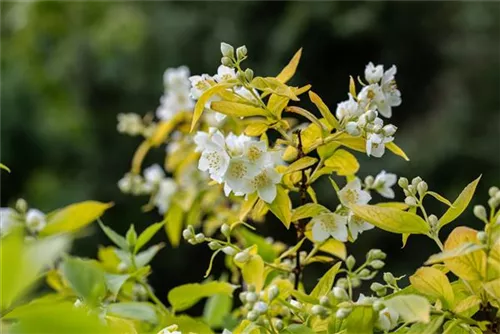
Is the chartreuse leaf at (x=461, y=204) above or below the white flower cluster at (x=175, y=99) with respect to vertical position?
below

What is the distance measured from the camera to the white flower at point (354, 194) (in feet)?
1.86

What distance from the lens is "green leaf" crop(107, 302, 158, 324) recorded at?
20.4 inches

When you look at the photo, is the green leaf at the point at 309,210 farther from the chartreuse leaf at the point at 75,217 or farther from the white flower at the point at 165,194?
the white flower at the point at 165,194

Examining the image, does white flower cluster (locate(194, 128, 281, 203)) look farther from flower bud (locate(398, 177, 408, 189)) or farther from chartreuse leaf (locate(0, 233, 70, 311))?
chartreuse leaf (locate(0, 233, 70, 311))

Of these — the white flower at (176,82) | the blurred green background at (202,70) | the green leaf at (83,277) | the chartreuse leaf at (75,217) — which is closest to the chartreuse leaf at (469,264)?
the green leaf at (83,277)

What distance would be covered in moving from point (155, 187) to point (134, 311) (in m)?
0.56

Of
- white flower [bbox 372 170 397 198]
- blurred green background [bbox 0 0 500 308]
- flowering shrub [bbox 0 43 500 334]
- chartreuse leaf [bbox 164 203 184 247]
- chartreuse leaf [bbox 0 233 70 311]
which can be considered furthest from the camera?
blurred green background [bbox 0 0 500 308]

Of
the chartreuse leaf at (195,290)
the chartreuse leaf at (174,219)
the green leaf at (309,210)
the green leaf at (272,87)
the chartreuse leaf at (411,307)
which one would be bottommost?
the chartreuse leaf at (174,219)

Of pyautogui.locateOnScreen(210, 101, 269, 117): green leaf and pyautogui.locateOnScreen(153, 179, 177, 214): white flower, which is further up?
pyautogui.locateOnScreen(210, 101, 269, 117): green leaf

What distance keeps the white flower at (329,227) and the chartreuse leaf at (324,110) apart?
7 centimetres

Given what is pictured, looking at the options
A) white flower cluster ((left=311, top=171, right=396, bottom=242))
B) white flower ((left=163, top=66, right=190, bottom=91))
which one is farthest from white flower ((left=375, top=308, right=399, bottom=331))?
white flower ((left=163, top=66, right=190, bottom=91))

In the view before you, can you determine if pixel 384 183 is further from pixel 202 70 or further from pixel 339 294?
pixel 202 70

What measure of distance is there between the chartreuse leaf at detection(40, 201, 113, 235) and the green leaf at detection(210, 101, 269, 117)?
0.17 m

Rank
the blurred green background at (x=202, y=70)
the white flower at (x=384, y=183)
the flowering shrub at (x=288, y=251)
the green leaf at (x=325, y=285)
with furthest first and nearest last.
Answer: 1. the blurred green background at (x=202, y=70)
2. the white flower at (x=384, y=183)
3. the green leaf at (x=325, y=285)
4. the flowering shrub at (x=288, y=251)
